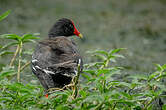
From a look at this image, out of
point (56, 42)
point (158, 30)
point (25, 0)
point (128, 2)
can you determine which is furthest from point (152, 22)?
point (56, 42)

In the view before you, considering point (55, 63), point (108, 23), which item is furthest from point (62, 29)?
point (108, 23)

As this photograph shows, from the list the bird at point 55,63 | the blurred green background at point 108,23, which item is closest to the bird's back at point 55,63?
the bird at point 55,63

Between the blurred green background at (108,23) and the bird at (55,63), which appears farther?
the blurred green background at (108,23)

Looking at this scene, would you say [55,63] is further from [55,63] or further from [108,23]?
[108,23]

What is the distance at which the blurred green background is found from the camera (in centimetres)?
687

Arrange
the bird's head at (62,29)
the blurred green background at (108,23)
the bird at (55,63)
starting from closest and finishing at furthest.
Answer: the bird at (55,63), the bird's head at (62,29), the blurred green background at (108,23)

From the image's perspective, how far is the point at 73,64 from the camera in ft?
10.4

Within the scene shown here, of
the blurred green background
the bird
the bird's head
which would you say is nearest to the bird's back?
the bird

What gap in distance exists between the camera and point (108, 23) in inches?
322

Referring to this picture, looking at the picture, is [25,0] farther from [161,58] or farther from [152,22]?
[161,58]

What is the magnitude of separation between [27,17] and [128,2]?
2950mm

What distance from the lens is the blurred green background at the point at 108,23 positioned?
6.87m

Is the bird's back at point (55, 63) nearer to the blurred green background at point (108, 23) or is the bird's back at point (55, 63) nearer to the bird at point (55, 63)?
the bird at point (55, 63)

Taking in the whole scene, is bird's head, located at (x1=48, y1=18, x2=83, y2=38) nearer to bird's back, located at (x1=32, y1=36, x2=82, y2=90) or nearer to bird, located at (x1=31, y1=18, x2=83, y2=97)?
bird, located at (x1=31, y1=18, x2=83, y2=97)
